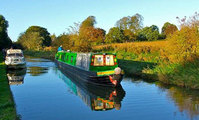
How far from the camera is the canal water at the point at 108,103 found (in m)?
9.11

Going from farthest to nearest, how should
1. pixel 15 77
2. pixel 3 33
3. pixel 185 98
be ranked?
1. pixel 3 33
2. pixel 15 77
3. pixel 185 98

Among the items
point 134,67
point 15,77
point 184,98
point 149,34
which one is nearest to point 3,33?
point 149,34

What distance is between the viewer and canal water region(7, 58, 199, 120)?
9109mm

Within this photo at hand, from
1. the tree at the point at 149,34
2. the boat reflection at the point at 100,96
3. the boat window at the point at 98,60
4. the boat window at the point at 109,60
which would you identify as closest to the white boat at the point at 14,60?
the boat reflection at the point at 100,96

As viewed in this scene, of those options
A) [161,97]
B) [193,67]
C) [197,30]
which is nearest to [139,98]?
[161,97]

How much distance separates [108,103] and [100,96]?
1.58m

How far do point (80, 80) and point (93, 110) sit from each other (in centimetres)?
822

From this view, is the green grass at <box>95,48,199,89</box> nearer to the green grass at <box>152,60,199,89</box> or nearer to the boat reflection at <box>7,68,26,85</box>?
the green grass at <box>152,60,199,89</box>

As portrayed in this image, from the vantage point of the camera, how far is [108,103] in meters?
11.3

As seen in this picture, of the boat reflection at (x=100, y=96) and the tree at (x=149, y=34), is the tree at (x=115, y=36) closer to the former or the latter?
the tree at (x=149, y=34)

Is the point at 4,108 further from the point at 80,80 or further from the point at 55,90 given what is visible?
the point at 80,80

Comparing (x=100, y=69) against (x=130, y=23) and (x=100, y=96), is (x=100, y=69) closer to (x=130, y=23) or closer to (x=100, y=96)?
(x=100, y=96)

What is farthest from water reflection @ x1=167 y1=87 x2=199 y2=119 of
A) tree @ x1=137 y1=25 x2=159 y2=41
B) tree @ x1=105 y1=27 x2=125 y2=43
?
tree @ x1=137 y1=25 x2=159 y2=41

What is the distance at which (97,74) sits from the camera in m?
14.6
